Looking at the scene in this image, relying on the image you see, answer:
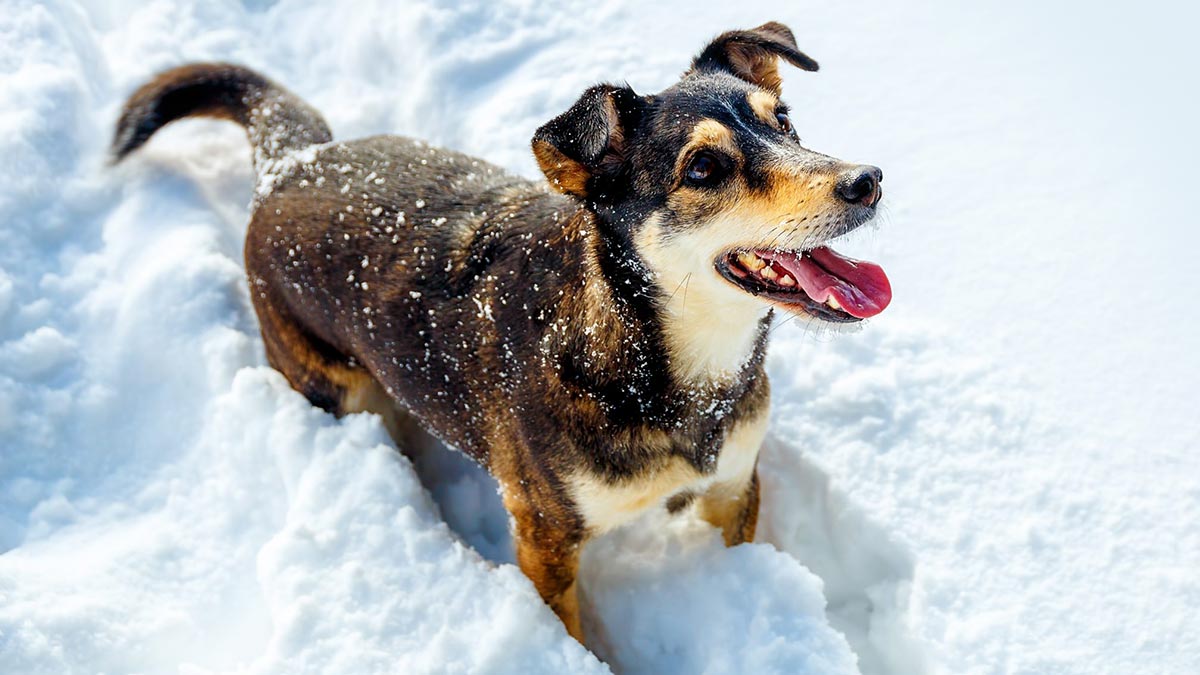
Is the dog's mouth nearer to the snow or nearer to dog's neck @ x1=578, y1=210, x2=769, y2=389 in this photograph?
dog's neck @ x1=578, y1=210, x2=769, y2=389

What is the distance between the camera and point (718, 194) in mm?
2697

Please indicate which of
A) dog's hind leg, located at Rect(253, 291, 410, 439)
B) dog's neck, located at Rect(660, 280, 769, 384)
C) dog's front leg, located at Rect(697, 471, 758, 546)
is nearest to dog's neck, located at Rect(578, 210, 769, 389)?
dog's neck, located at Rect(660, 280, 769, 384)

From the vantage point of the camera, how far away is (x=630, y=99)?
112 inches

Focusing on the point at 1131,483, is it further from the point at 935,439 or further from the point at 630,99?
the point at 630,99

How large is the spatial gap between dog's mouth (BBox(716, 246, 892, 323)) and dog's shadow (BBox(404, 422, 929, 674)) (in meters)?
1.11

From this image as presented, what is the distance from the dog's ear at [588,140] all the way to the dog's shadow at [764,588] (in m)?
1.33

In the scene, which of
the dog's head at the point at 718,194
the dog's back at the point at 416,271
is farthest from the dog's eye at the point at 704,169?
the dog's back at the point at 416,271

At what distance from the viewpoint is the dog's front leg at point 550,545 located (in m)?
3.24

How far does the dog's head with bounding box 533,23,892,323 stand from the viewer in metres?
2.62

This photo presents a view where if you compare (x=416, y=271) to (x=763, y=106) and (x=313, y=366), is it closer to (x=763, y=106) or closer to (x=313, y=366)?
(x=313, y=366)

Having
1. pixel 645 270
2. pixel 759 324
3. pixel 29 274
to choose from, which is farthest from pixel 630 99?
pixel 29 274

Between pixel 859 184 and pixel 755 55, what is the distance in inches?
34.0

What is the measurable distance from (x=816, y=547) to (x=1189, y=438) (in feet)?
4.60

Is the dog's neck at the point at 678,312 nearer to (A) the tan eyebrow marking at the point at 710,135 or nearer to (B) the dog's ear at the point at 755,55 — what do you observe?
(A) the tan eyebrow marking at the point at 710,135
